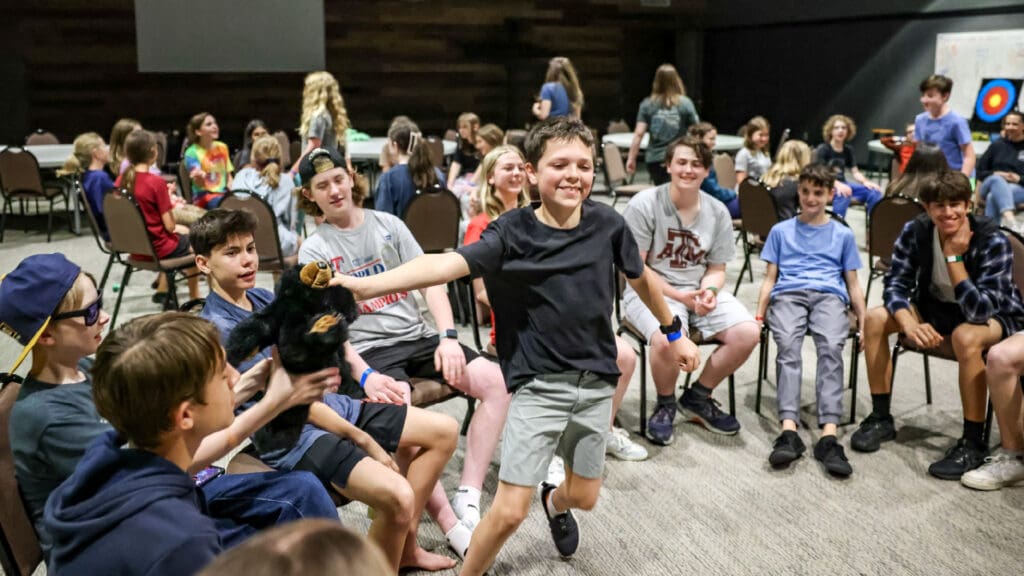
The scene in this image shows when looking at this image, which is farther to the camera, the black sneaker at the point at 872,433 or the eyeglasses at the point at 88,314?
the black sneaker at the point at 872,433

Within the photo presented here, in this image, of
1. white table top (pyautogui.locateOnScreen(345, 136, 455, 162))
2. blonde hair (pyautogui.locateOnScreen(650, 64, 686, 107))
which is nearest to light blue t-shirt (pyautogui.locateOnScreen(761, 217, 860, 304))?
blonde hair (pyautogui.locateOnScreen(650, 64, 686, 107))

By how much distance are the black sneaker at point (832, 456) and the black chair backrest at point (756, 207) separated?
218cm

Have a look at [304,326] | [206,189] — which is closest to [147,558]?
[304,326]

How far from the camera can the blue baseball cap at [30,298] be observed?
1896mm

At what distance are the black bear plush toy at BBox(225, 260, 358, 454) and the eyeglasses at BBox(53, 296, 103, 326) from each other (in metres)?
0.38

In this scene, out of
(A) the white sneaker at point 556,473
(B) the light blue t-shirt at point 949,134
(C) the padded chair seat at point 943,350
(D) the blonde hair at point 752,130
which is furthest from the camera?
(D) the blonde hair at point 752,130

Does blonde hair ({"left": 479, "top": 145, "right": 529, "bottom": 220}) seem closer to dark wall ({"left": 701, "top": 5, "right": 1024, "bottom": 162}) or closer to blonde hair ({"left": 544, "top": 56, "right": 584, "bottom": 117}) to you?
blonde hair ({"left": 544, "top": 56, "right": 584, "bottom": 117})

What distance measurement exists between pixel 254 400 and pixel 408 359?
83 cm

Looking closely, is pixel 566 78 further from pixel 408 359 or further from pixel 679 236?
pixel 408 359

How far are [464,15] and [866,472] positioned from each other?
36.2ft

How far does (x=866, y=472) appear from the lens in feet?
11.1

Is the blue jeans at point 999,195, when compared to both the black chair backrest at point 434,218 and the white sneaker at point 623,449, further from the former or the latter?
the white sneaker at point 623,449

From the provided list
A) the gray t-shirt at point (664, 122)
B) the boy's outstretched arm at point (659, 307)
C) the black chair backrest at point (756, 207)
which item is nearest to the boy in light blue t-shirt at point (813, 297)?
the boy's outstretched arm at point (659, 307)

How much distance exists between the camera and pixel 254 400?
2252mm
